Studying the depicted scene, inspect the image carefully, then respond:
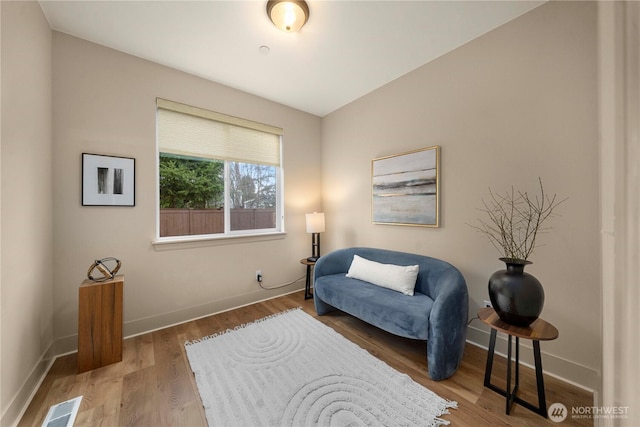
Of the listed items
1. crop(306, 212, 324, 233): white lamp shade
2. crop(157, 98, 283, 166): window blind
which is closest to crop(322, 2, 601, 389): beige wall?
crop(306, 212, 324, 233): white lamp shade

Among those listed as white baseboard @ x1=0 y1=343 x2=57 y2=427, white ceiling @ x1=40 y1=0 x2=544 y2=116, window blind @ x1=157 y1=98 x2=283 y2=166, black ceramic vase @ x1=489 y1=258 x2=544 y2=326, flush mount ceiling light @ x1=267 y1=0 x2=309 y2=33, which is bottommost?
white baseboard @ x1=0 y1=343 x2=57 y2=427

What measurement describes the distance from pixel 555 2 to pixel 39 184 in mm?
4072

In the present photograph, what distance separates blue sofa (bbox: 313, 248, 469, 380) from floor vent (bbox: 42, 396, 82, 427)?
6.37 ft

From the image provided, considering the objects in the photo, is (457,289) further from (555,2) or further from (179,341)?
(179,341)

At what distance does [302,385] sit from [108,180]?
2457 mm

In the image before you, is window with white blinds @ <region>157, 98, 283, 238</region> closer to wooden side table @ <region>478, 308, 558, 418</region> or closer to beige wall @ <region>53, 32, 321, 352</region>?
beige wall @ <region>53, 32, 321, 352</region>

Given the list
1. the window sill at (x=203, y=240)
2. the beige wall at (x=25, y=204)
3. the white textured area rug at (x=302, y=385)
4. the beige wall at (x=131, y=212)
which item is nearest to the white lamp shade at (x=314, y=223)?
the window sill at (x=203, y=240)

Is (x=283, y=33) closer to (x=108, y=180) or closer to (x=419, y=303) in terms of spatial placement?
(x=108, y=180)

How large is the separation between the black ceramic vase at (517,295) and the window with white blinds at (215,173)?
2673mm

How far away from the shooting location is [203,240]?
8.96 feet

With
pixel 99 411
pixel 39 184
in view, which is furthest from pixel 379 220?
pixel 39 184

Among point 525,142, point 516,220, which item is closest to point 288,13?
point 525,142

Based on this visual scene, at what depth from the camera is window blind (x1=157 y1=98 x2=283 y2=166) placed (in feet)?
8.42

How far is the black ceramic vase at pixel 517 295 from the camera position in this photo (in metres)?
1.43
